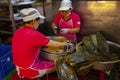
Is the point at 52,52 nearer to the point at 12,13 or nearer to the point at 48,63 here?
the point at 48,63

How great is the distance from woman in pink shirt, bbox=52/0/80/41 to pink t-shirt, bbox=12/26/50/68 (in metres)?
0.70

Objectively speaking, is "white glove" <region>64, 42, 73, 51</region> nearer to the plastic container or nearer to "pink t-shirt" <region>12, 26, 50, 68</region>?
"pink t-shirt" <region>12, 26, 50, 68</region>

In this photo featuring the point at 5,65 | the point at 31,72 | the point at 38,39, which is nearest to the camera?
the point at 38,39

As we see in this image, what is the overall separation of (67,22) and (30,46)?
0.96m

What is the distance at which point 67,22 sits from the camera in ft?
9.05

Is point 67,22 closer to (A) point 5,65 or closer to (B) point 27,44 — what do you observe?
(B) point 27,44

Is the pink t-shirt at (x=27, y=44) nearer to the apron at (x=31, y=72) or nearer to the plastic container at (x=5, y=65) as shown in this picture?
the apron at (x=31, y=72)

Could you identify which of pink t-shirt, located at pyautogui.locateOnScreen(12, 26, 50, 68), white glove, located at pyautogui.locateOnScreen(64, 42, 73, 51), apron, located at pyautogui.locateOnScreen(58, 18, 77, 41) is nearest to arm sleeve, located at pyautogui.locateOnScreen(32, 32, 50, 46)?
pink t-shirt, located at pyautogui.locateOnScreen(12, 26, 50, 68)

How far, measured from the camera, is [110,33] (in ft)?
9.11

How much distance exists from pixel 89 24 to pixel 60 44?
102cm

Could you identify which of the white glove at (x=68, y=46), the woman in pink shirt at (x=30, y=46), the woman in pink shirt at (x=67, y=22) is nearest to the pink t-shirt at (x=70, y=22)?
the woman in pink shirt at (x=67, y=22)

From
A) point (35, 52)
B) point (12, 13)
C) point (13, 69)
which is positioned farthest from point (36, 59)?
point (12, 13)

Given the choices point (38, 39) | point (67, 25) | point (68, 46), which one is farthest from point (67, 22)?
point (38, 39)

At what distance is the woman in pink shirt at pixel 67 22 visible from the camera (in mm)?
2572
